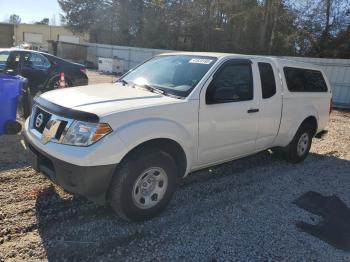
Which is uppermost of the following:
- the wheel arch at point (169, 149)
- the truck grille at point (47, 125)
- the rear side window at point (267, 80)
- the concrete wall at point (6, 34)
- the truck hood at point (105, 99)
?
the concrete wall at point (6, 34)

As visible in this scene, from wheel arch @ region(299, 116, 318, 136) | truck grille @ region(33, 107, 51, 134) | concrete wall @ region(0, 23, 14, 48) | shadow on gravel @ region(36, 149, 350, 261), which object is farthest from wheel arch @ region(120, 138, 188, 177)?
concrete wall @ region(0, 23, 14, 48)

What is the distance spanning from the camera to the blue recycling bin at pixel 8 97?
6.34 metres

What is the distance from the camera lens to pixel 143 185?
393 centimetres

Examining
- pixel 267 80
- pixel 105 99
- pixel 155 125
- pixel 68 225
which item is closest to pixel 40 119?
pixel 105 99

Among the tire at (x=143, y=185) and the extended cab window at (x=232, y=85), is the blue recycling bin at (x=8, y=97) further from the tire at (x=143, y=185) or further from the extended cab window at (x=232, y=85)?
the extended cab window at (x=232, y=85)

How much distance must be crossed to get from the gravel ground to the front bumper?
487 mm

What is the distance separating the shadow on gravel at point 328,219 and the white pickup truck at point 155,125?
1.06m

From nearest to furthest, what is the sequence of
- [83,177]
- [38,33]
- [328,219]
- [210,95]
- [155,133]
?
[83,177] < [155,133] < [210,95] < [328,219] < [38,33]

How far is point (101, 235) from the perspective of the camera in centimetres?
369

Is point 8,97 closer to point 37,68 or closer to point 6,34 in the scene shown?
point 37,68

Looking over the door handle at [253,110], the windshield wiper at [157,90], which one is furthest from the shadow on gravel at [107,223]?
the windshield wiper at [157,90]

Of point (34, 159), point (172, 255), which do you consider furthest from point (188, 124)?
point (34, 159)

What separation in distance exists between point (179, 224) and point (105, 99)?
5.24 feet

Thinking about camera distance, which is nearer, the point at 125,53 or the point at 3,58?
the point at 3,58
